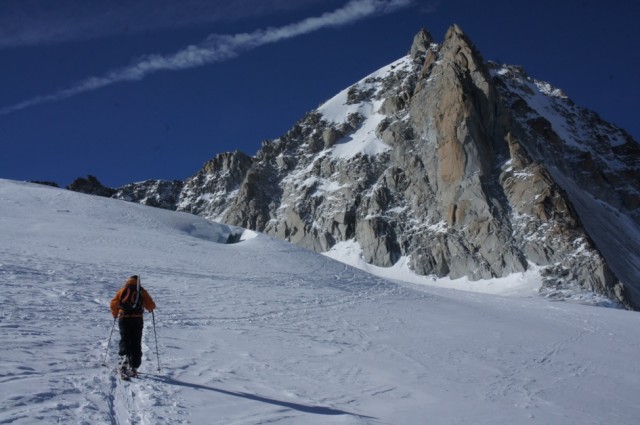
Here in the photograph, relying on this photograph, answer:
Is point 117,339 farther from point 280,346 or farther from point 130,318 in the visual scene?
point 280,346

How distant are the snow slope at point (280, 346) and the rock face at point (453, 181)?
5987 cm

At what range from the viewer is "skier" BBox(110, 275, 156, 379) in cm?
842

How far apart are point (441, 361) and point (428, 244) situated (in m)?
83.6

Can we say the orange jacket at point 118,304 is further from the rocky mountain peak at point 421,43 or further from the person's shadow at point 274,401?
the rocky mountain peak at point 421,43

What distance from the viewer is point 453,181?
320 feet

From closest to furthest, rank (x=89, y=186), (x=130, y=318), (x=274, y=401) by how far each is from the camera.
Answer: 1. (x=274, y=401)
2. (x=130, y=318)
3. (x=89, y=186)

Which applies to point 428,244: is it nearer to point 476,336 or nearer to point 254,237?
point 254,237

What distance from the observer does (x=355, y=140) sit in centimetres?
12738

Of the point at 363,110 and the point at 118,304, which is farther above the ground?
the point at 363,110

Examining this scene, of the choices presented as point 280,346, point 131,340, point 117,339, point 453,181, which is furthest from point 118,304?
point 453,181

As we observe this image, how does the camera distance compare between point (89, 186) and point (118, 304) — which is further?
point (89, 186)

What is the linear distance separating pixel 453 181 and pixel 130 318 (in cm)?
9260

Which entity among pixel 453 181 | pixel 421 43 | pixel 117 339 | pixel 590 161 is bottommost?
pixel 117 339

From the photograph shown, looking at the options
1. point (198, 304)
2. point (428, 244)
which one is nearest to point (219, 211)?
point (428, 244)
